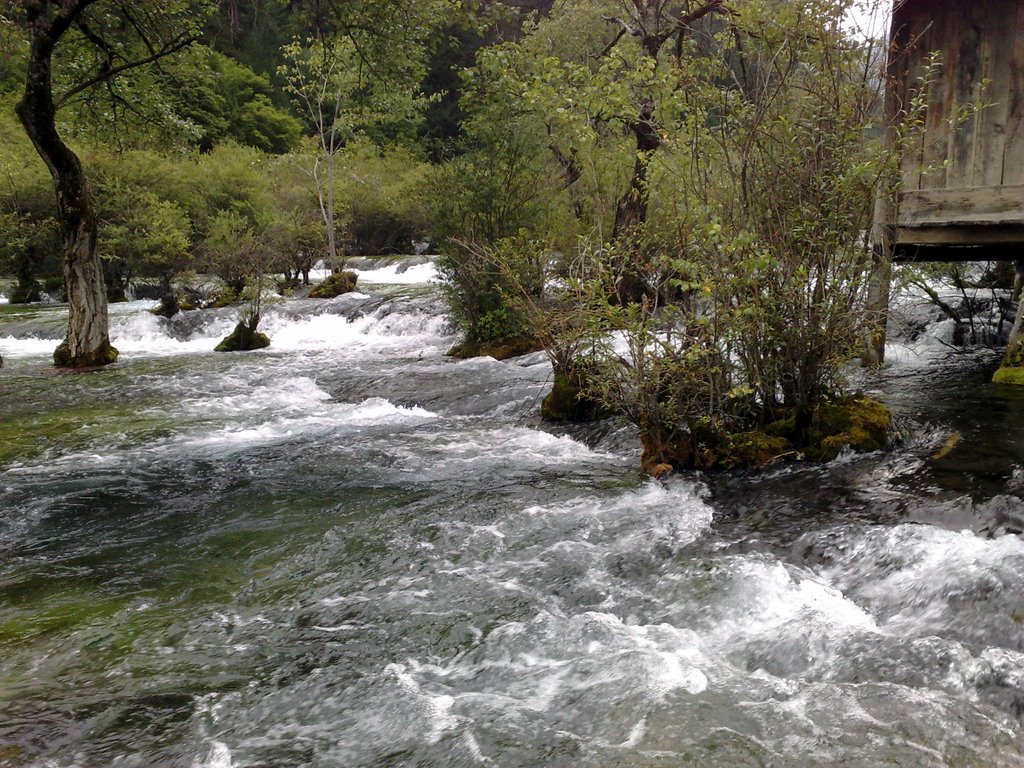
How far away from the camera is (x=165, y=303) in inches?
859

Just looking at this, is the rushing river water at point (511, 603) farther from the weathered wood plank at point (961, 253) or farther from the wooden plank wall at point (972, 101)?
the weathered wood plank at point (961, 253)

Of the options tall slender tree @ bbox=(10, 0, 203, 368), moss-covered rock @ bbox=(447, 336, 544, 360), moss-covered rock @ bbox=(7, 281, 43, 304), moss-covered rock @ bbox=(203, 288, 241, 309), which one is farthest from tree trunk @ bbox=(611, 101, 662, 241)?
moss-covered rock @ bbox=(7, 281, 43, 304)

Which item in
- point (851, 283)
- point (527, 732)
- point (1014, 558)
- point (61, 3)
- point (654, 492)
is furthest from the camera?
point (61, 3)

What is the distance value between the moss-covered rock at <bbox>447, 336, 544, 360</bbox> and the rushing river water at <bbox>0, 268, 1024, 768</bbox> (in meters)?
5.38

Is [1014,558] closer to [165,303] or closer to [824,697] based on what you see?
[824,697]

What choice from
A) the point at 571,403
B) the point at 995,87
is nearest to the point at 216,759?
the point at 571,403

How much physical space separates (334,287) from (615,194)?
537 inches

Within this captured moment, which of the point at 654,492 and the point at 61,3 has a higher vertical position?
the point at 61,3

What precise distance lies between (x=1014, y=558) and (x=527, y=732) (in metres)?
3.26

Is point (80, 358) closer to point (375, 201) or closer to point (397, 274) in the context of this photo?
point (397, 274)

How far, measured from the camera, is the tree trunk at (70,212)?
12.9 meters

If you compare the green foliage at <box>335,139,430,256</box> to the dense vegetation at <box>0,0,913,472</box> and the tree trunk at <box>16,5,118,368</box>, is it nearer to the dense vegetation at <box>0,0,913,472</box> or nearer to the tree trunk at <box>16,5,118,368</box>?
the dense vegetation at <box>0,0,913,472</box>

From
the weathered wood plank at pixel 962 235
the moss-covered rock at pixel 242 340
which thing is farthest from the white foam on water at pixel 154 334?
the weathered wood plank at pixel 962 235

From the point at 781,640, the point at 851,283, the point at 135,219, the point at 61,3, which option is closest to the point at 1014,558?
the point at 781,640
